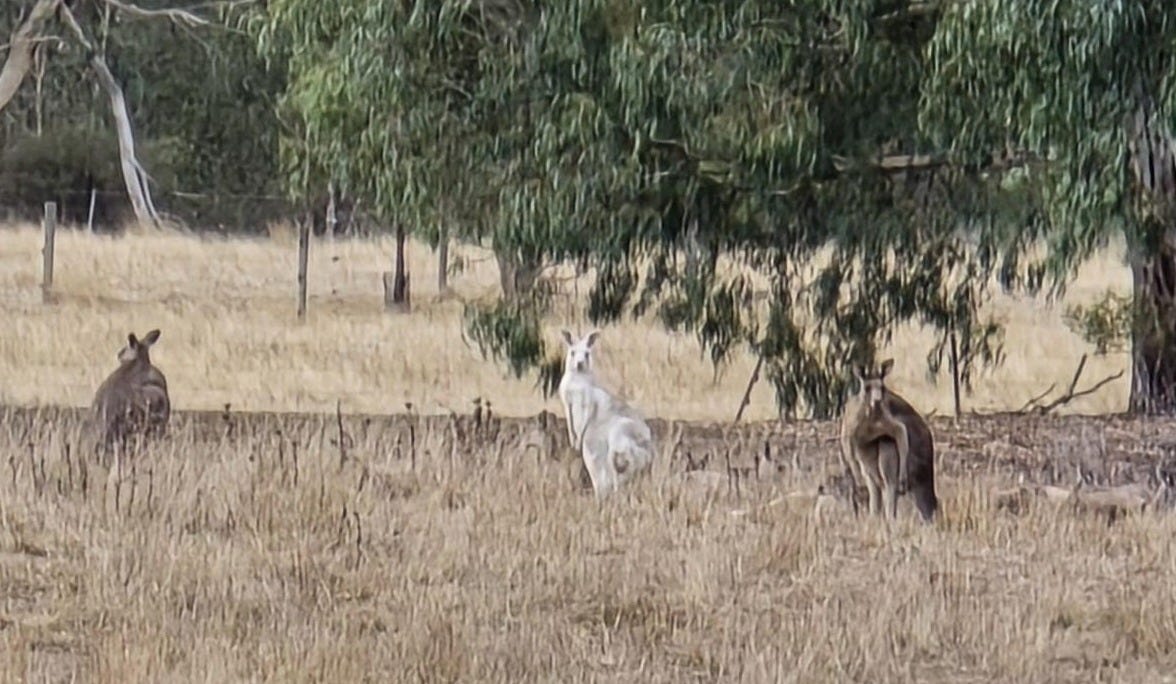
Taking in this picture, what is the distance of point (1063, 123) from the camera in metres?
10.3

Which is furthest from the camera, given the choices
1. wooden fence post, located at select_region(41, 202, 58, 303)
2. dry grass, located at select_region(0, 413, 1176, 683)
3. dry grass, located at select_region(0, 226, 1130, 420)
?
wooden fence post, located at select_region(41, 202, 58, 303)

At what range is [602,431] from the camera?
395 inches

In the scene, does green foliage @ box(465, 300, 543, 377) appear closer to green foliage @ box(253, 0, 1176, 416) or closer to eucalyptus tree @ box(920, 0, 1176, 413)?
green foliage @ box(253, 0, 1176, 416)

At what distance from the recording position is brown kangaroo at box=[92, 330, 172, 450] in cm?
1058

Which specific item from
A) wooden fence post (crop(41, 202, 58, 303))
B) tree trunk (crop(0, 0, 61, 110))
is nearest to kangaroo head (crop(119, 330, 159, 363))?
tree trunk (crop(0, 0, 61, 110))

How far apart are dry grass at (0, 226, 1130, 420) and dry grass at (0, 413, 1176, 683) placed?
282 inches

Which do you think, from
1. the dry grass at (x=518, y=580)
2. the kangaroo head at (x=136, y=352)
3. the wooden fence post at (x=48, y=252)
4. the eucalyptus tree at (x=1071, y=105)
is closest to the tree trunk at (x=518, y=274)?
the kangaroo head at (x=136, y=352)

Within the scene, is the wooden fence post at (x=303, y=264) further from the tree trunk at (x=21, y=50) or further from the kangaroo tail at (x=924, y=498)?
the kangaroo tail at (x=924, y=498)

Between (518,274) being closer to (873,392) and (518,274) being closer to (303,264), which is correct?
(873,392)

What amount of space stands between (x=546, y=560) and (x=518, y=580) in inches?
12.0

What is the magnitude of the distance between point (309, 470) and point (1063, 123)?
4.02 metres

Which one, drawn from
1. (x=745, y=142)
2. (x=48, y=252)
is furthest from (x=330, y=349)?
(x=745, y=142)

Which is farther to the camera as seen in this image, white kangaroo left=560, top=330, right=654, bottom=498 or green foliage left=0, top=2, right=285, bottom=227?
green foliage left=0, top=2, right=285, bottom=227

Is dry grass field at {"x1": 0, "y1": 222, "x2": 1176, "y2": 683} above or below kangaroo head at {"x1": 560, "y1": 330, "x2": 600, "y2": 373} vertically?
below
